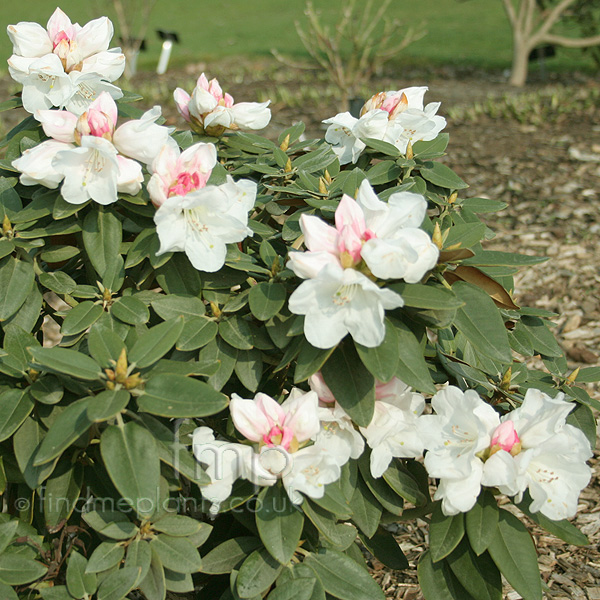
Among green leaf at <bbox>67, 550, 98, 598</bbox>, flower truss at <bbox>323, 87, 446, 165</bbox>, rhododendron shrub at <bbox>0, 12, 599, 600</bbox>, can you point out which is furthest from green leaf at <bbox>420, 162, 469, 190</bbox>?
green leaf at <bbox>67, 550, 98, 598</bbox>

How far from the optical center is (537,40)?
8.35 meters

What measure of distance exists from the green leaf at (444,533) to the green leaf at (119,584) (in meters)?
0.57

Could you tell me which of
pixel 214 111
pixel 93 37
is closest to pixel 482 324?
pixel 214 111

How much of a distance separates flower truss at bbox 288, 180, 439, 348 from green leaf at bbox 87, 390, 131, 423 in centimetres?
33

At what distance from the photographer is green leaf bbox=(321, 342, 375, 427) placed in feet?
4.27

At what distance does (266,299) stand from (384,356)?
26cm

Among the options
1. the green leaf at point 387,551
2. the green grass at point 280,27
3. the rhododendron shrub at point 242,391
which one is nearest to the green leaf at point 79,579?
the rhododendron shrub at point 242,391

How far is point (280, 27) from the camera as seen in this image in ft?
50.4

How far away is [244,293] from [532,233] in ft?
10.1

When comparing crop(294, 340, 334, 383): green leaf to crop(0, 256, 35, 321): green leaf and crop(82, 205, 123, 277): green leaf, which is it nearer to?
crop(82, 205, 123, 277): green leaf

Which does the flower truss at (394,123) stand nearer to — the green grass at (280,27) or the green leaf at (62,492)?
the green leaf at (62,492)

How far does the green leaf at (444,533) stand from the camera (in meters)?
1.37

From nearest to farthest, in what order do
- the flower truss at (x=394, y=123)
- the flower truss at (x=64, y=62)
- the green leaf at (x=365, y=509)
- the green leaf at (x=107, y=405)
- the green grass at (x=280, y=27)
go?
the green leaf at (x=107, y=405) → the green leaf at (x=365, y=509) → the flower truss at (x=64, y=62) → the flower truss at (x=394, y=123) → the green grass at (x=280, y=27)

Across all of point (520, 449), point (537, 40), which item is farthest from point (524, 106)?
point (520, 449)
